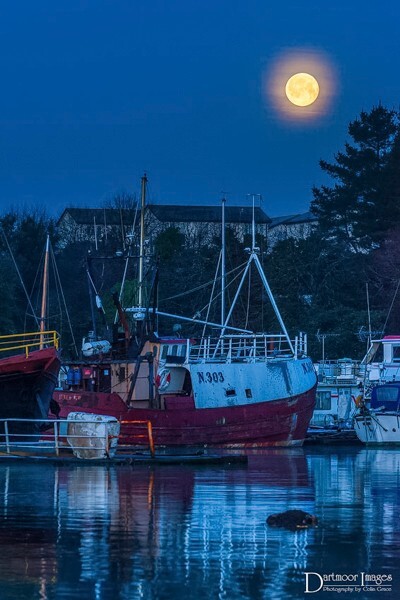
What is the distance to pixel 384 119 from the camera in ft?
329

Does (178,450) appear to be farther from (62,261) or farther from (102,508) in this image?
(62,261)

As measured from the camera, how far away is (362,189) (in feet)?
319

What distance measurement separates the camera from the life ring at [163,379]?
48.0 meters

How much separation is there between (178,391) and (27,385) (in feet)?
29.8

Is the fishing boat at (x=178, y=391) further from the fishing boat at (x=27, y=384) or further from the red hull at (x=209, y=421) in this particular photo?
the fishing boat at (x=27, y=384)

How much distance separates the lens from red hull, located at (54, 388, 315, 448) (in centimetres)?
4688

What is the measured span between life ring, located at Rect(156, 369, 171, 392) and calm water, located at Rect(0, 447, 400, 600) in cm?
1650

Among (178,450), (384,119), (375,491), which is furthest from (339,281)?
(375,491)

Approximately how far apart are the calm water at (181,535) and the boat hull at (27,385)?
929 centimetres

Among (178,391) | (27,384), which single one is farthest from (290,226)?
(27,384)

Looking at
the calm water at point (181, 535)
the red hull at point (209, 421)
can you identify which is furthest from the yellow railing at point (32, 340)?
the calm water at point (181, 535)

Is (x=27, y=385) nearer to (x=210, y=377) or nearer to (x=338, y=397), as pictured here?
(x=210, y=377)

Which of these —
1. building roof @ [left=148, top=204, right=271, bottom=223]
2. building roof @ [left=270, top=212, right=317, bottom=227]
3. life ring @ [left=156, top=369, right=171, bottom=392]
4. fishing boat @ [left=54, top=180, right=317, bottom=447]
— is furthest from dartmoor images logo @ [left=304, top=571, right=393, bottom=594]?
building roof @ [left=270, top=212, right=317, bottom=227]

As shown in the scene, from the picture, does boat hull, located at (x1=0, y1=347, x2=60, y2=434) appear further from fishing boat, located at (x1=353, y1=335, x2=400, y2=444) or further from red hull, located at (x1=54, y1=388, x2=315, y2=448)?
fishing boat, located at (x1=353, y1=335, x2=400, y2=444)
